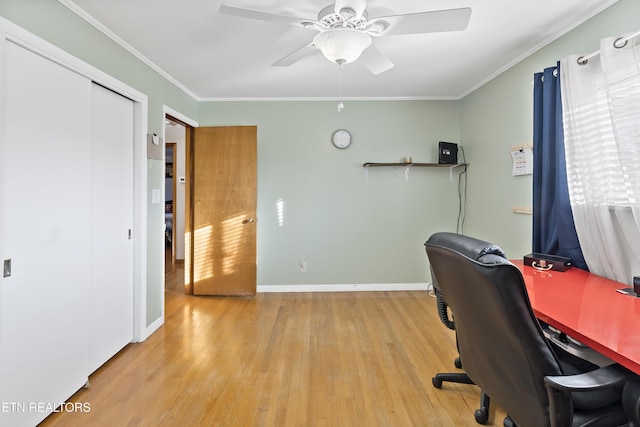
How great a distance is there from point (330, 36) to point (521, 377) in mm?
1827

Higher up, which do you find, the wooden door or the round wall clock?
the round wall clock

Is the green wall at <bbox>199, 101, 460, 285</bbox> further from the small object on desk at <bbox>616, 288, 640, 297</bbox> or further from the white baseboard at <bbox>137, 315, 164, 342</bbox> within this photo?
the small object on desk at <bbox>616, 288, 640, 297</bbox>

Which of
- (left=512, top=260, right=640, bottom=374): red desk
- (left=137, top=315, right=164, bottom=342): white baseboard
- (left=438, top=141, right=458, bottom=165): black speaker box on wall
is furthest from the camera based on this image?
(left=438, top=141, right=458, bottom=165): black speaker box on wall

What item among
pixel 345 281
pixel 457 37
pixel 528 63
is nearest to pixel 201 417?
pixel 345 281

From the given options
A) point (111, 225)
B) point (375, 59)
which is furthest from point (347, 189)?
point (111, 225)

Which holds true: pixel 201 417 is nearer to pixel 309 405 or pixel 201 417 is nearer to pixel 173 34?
pixel 309 405

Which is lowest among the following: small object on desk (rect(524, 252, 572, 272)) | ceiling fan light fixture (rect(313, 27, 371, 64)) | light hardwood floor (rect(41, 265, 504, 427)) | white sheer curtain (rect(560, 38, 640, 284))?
light hardwood floor (rect(41, 265, 504, 427))

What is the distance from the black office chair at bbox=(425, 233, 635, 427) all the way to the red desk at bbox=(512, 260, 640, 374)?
8 cm

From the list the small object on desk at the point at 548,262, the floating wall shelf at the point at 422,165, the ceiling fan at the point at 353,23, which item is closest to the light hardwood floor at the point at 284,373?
the small object on desk at the point at 548,262

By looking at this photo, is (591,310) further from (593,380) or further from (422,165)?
(422,165)

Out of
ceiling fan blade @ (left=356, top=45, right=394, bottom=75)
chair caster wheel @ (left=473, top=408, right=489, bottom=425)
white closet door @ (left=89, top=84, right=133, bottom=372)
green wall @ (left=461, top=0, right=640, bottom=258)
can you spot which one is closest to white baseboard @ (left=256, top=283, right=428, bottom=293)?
green wall @ (left=461, top=0, right=640, bottom=258)

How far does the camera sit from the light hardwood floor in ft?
5.97

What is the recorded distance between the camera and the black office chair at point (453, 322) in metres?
1.03

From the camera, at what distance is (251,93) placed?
3.81 m
